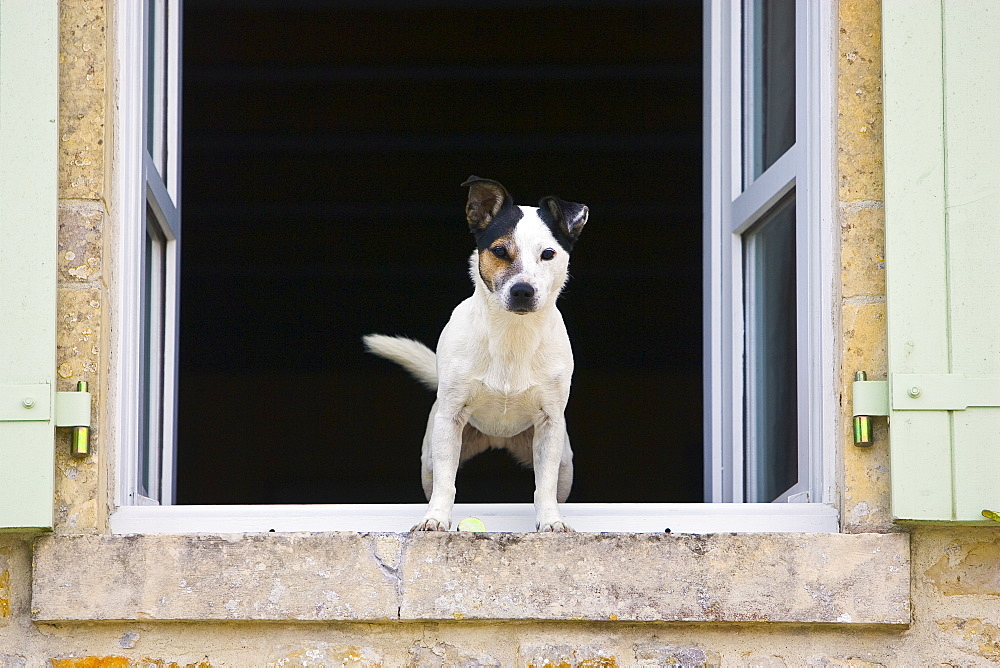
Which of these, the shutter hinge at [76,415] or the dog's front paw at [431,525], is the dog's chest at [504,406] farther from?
the shutter hinge at [76,415]

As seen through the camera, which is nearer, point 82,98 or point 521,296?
point 82,98

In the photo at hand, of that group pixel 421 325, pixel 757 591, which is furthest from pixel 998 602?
pixel 421 325

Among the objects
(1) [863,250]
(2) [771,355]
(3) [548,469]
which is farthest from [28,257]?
(2) [771,355]

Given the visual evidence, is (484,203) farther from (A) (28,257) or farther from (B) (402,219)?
(B) (402,219)

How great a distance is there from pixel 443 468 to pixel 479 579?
1.25 feet

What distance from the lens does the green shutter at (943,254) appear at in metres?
2.56

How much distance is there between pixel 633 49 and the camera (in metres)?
5.13

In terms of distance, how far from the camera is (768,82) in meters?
3.41

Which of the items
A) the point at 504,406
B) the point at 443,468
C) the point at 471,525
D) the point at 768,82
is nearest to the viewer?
the point at 471,525

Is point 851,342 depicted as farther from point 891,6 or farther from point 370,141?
point 370,141

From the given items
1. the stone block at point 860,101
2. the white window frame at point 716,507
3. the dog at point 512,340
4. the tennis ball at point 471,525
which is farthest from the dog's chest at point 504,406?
the stone block at point 860,101

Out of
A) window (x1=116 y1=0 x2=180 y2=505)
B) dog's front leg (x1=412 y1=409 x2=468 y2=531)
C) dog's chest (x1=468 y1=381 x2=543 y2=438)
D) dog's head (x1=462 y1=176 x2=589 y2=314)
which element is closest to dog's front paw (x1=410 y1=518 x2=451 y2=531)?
dog's front leg (x1=412 y1=409 x2=468 y2=531)

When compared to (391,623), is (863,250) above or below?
above

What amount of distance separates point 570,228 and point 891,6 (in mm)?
884
